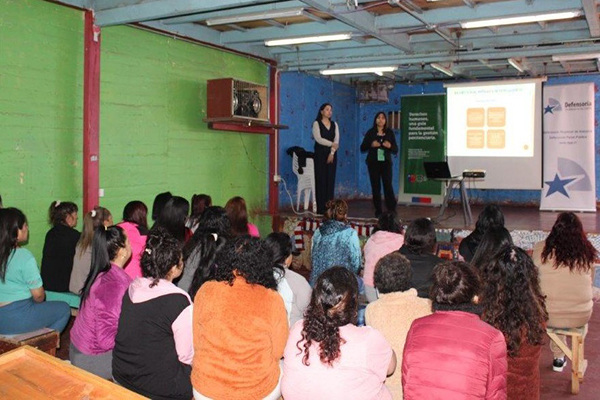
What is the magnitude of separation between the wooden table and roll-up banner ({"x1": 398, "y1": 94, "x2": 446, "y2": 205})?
952 centimetres

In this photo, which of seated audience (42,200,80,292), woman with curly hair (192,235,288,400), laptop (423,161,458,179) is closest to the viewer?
woman with curly hair (192,235,288,400)

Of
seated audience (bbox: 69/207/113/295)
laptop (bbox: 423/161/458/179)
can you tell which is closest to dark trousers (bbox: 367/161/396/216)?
laptop (bbox: 423/161/458/179)

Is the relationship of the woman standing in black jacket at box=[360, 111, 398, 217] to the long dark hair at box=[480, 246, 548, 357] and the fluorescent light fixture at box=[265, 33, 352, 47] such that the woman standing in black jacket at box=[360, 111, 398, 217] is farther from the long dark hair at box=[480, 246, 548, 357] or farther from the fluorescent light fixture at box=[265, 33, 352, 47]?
the long dark hair at box=[480, 246, 548, 357]

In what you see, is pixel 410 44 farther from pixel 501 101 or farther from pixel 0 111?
pixel 0 111

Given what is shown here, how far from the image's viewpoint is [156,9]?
5383mm

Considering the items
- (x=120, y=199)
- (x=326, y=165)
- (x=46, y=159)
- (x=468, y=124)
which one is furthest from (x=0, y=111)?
(x=468, y=124)

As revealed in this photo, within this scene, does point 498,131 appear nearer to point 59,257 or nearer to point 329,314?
point 59,257

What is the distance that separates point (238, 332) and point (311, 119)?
27.4 feet

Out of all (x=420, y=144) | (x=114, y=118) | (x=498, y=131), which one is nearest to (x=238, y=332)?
(x=114, y=118)

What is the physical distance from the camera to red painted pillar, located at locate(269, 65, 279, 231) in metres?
8.65

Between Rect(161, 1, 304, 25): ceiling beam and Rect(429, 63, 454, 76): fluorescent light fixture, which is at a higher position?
Rect(161, 1, 304, 25): ceiling beam

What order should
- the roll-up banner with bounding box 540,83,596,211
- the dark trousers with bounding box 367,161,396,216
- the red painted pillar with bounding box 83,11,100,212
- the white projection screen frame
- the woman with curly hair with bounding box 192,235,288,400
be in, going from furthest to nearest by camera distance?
Answer: the roll-up banner with bounding box 540,83,596,211 → the white projection screen frame → the dark trousers with bounding box 367,161,396,216 → the red painted pillar with bounding box 83,11,100,212 → the woman with curly hair with bounding box 192,235,288,400

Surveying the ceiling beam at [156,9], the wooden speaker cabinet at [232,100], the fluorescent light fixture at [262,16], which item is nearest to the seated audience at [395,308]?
the ceiling beam at [156,9]

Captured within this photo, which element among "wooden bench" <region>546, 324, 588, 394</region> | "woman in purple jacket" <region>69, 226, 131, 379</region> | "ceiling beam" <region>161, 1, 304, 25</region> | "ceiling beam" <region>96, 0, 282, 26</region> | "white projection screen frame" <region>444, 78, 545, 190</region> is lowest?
"wooden bench" <region>546, 324, 588, 394</region>
